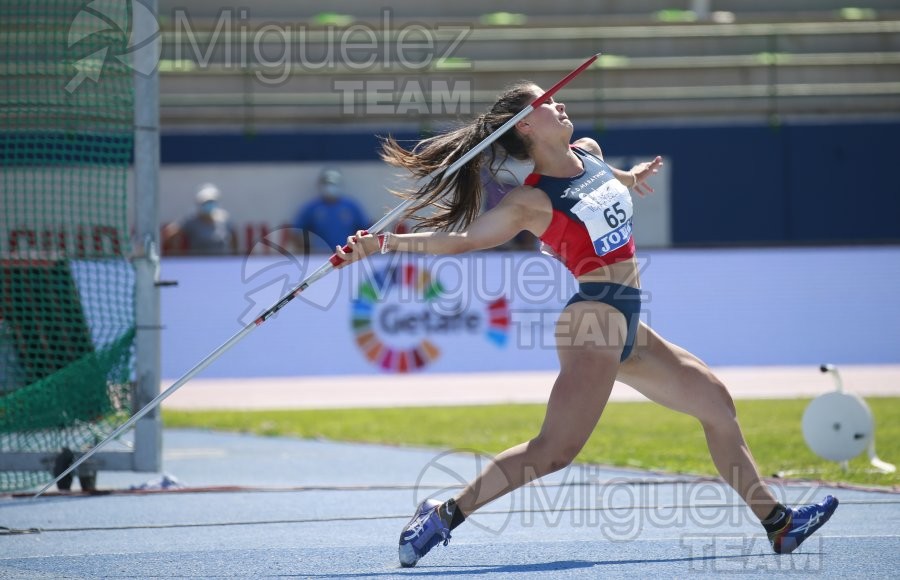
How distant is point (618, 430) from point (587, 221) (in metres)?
6.30

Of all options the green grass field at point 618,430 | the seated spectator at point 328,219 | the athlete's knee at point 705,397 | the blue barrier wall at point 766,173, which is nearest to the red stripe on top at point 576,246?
the athlete's knee at point 705,397

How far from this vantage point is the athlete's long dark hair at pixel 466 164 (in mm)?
5266

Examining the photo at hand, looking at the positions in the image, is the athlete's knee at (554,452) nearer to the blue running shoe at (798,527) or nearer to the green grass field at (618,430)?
the blue running shoe at (798,527)

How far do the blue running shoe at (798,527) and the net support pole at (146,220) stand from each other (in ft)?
14.7

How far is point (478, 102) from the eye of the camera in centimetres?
1819

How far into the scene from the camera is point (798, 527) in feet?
16.2

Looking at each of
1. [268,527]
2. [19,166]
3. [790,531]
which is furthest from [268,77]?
[790,531]

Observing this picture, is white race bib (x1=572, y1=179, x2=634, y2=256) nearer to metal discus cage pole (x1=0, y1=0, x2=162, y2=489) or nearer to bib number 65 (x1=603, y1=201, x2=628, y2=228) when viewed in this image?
bib number 65 (x1=603, y1=201, x2=628, y2=228)

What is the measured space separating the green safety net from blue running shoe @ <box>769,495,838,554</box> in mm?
4763

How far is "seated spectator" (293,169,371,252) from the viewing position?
679 inches

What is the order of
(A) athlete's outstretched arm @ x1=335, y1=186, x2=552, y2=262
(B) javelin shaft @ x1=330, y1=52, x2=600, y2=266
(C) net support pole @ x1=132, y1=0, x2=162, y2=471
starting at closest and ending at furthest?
(A) athlete's outstretched arm @ x1=335, y1=186, x2=552, y2=262
(B) javelin shaft @ x1=330, y1=52, x2=600, y2=266
(C) net support pole @ x1=132, y1=0, x2=162, y2=471

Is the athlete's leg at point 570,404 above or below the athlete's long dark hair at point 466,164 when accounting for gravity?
below

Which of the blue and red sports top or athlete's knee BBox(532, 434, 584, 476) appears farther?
the blue and red sports top

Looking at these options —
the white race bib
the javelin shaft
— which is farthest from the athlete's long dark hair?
the white race bib
